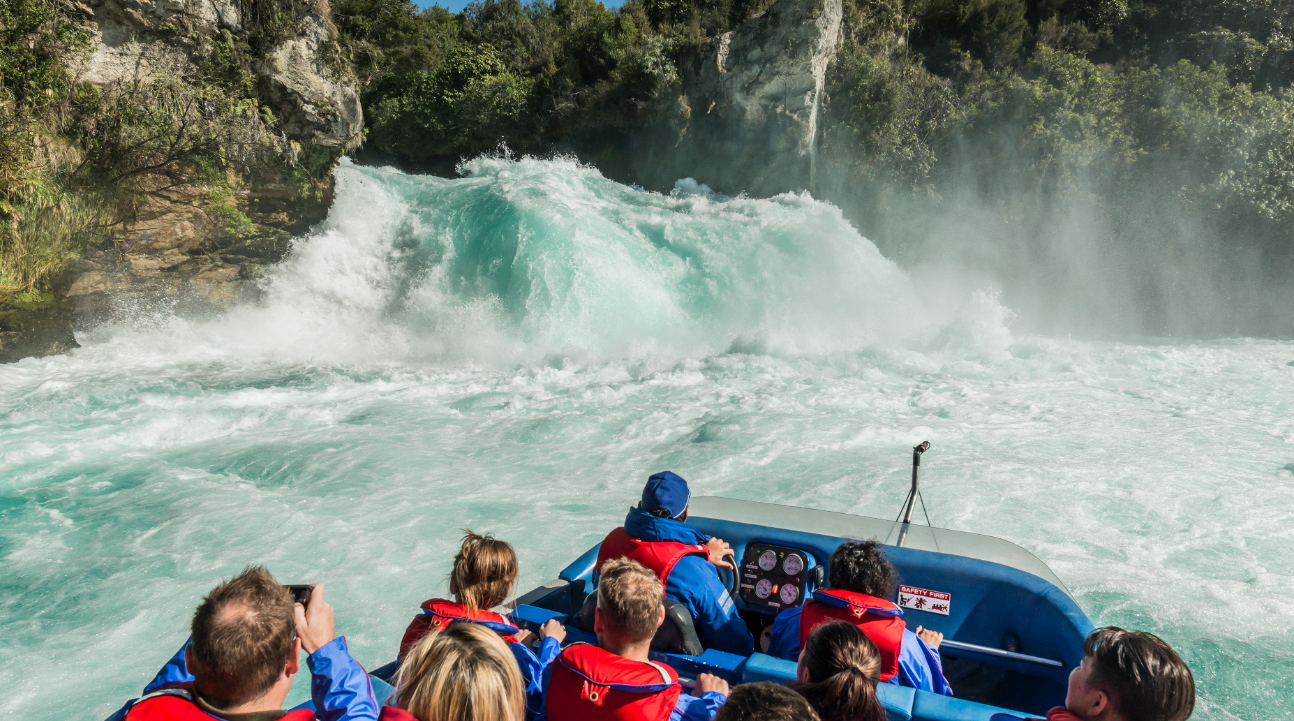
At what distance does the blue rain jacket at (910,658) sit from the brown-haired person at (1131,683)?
518 millimetres

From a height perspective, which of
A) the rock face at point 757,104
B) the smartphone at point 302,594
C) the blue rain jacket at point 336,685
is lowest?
the blue rain jacket at point 336,685

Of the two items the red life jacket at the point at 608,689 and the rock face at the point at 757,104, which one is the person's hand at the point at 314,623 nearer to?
the red life jacket at the point at 608,689

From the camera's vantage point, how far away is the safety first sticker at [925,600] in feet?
9.61

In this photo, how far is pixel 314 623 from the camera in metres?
1.79

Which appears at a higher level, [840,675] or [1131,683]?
[1131,683]

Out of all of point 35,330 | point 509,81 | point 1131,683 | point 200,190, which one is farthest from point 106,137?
point 509,81

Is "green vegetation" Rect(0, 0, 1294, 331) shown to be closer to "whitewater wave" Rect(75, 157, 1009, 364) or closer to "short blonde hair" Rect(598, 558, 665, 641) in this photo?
"whitewater wave" Rect(75, 157, 1009, 364)

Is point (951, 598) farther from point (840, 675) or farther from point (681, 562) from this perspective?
point (840, 675)

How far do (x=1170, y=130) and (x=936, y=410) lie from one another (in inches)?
531

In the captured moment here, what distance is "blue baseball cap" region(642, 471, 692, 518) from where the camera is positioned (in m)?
2.74

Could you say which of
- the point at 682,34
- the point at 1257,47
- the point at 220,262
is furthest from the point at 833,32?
the point at 220,262

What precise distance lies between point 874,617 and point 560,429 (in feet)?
19.0

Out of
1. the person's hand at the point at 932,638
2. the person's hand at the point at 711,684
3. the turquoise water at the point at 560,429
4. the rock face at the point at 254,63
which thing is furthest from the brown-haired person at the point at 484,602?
the rock face at the point at 254,63

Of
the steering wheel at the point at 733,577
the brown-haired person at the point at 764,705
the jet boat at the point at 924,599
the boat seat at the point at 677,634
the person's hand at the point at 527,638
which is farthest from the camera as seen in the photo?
the steering wheel at the point at 733,577
